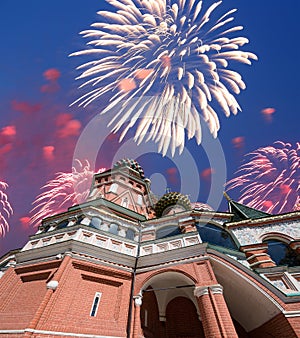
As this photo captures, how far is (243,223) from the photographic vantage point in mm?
15203

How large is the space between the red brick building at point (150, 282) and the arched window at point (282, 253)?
6 centimetres

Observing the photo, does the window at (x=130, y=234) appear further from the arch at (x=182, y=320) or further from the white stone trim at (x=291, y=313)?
the white stone trim at (x=291, y=313)

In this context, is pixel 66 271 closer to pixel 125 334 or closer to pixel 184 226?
pixel 125 334

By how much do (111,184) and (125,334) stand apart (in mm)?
16154

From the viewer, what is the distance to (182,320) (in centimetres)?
1155

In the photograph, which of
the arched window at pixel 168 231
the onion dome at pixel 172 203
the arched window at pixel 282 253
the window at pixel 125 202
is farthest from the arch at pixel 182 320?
the window at pixel 125 202

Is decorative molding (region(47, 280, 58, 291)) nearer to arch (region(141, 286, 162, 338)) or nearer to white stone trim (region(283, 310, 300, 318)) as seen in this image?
arch (region(141, 286, 162, 338))

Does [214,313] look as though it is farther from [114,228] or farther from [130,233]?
[114,228]

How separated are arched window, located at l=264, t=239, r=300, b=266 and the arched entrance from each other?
6465mm

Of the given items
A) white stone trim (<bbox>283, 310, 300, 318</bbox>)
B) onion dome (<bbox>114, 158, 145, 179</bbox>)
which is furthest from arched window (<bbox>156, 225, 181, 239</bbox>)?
onion dome (<bbox>114, 158, 145, 179</bbox>)

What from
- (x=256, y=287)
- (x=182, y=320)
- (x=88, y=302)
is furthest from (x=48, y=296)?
(x=256, y=287)

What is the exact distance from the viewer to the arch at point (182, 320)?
1104cm

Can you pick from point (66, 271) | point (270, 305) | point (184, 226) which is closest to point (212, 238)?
point (184, 226)

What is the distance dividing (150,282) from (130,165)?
738 inches
